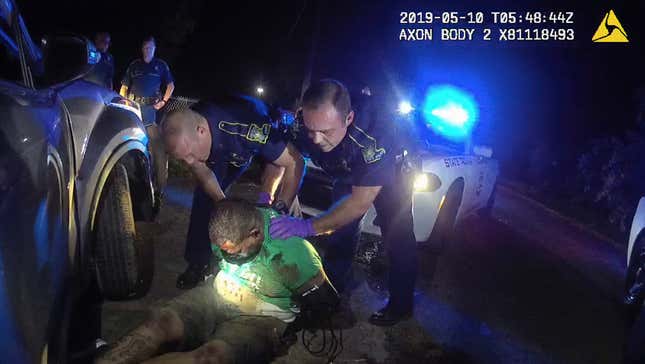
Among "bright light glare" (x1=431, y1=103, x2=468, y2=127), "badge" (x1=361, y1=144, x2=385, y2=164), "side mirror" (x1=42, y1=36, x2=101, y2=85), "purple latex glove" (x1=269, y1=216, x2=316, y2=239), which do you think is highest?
"side mirror" (x1=42, y1=36, x2=101, y2=85)

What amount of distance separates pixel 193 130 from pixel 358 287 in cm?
189

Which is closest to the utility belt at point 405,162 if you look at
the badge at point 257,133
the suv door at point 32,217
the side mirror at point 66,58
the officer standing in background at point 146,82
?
the badge at point 257,133

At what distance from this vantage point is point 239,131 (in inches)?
131

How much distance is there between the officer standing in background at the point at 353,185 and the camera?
289 cm

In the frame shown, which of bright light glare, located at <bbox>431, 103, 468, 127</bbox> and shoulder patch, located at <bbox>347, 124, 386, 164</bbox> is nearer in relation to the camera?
shoulder patch, located at <bbox>347, 124, 386, 164</bbox>

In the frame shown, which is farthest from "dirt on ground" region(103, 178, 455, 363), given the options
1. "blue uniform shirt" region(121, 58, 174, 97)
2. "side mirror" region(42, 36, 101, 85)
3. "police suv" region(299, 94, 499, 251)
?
"blue uniform shirt" region(121, 58, 174, 97)

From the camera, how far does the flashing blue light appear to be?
5680mm

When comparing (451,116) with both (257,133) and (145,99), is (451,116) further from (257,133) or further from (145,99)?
(145,99)

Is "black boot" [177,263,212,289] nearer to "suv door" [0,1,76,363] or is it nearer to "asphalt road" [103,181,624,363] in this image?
"asphalt road" [103,181,624,363]

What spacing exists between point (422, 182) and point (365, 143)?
4.91 ft

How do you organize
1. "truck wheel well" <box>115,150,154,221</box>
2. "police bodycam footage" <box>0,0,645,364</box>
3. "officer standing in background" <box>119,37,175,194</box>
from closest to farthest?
"police bodycam footage" <box>0,0,645,364</box>
"truck wheel well" <box>115,150,154,221</box>
"officer standing in background" <box>119,37,175,194</box>
